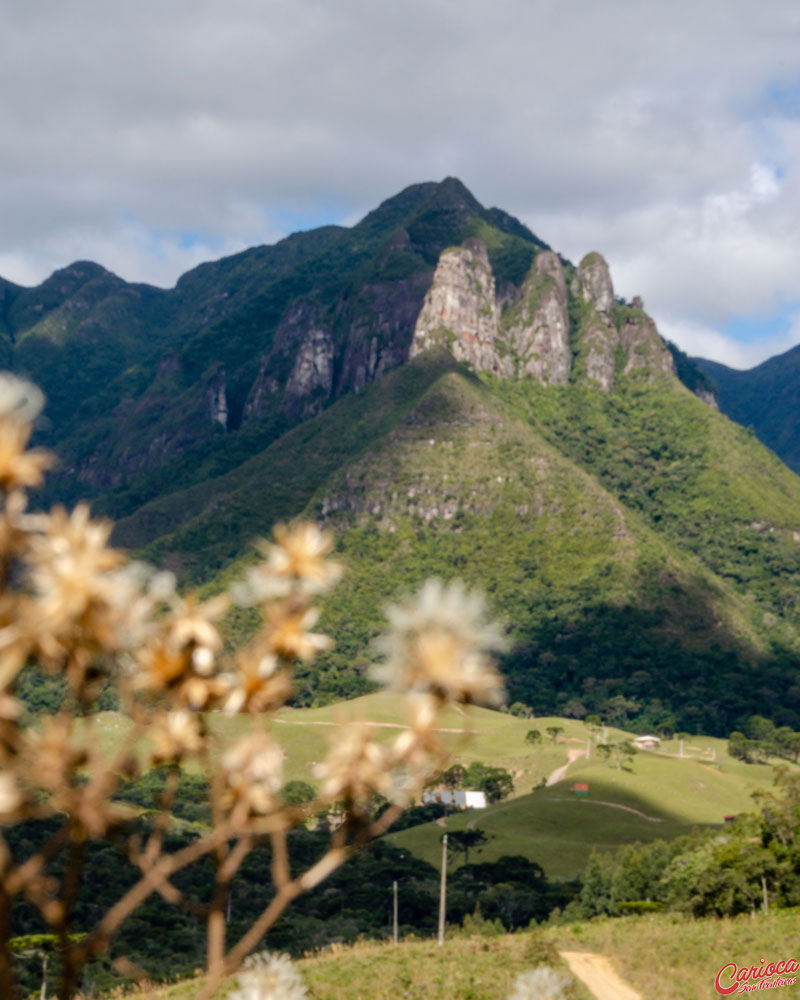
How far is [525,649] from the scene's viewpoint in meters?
161

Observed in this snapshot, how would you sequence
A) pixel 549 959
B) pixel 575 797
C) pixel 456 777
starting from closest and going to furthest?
pixel 549 959, pixel 575 797, pixel 456 777

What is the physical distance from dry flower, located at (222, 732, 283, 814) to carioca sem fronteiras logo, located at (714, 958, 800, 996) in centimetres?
2506


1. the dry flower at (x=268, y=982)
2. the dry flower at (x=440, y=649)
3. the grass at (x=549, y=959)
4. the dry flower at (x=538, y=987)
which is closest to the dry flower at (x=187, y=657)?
the dry flower at (x=440, y=649)

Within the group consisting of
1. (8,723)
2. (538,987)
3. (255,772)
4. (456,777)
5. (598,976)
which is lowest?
(456,777)

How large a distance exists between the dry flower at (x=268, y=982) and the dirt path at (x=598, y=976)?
26.8 meters

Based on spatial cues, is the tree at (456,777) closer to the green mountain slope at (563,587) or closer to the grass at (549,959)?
the green mountain slope at (563,587)

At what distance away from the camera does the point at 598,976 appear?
29031mm

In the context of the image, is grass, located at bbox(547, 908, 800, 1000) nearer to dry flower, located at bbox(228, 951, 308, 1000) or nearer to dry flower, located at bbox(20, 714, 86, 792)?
dry flower, located at bbox(228, 951, 308, 1000)

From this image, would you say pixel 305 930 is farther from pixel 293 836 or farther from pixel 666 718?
pixel 666 718

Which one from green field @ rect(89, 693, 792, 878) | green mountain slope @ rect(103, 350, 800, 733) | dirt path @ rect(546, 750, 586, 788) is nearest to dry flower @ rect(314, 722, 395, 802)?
green field @ rect(89, 693, 792, 878)

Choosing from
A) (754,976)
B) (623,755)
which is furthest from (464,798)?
(754,976)

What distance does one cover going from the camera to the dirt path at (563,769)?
99488 mm

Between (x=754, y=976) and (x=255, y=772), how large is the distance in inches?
1071

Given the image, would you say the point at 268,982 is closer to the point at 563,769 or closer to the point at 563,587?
the point at 563,769
